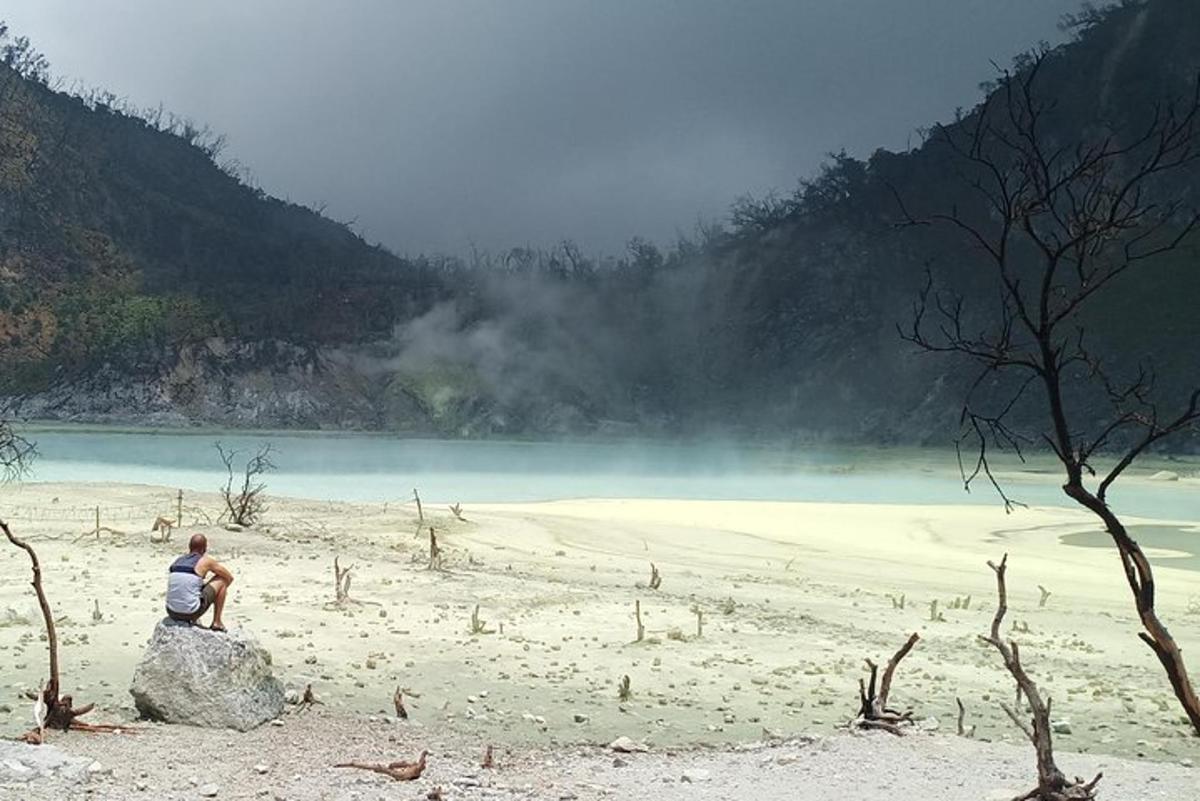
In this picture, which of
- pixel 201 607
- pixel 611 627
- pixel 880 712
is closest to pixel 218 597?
pixel 201 607

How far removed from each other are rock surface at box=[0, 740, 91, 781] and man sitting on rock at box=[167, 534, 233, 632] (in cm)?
131

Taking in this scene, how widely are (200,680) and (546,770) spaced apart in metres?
2.45

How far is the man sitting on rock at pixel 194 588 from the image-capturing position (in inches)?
307

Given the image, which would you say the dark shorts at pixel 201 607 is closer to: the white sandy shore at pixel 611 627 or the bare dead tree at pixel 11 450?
the white sandy shore at pixel 611 627

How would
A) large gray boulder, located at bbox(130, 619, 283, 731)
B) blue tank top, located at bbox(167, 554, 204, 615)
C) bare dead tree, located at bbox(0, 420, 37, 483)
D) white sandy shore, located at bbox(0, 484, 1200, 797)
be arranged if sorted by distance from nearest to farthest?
1. large gray boulder, located at bbox(130, 619, 283, 731)
2. blue tank top, located at bbox(167, 554, 204, 615)
3. white sandy shore, located at bbox(0, 484, 1200, 797)
4. bare dead tree, located at bbox(0, 420, 37, 483)

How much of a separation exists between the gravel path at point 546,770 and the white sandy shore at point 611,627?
0.51 m

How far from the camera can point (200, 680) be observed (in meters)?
7.57

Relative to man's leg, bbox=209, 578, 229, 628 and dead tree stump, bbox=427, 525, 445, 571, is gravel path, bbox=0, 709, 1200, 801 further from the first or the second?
dead tree stump, bbox=427, 525, 445, 571

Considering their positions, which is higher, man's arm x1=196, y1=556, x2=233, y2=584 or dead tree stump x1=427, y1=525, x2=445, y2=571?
man's arm x1=196, y1=556, x2=233, y2=584

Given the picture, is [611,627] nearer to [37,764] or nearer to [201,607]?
[201,607]

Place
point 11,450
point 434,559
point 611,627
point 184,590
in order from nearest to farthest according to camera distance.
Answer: point 184,590
point 611,627
point 434,559
point 11,450

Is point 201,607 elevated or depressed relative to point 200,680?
elevated

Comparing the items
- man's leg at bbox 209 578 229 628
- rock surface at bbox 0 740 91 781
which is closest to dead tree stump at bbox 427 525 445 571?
man's leg at bbox 209 578 229 628

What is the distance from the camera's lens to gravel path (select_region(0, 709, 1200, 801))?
6.46 metres
